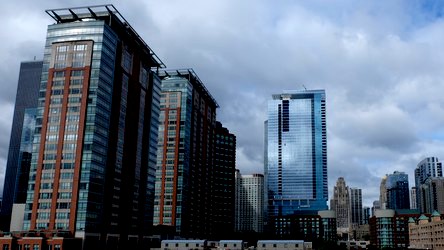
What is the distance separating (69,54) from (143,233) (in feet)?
250

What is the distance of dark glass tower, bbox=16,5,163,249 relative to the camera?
492ft

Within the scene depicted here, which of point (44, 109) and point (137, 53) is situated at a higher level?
point (137, 53)

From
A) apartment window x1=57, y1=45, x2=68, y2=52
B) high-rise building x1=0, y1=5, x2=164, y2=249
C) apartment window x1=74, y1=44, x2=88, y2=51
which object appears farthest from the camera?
apartment window x1=57, y1=45, x2=68, y2=52

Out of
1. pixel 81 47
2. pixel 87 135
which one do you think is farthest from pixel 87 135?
pixel 81 47

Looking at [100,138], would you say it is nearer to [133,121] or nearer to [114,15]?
[133,121]

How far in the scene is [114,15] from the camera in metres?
172

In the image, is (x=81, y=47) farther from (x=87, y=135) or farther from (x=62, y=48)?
(x=87, y=135)

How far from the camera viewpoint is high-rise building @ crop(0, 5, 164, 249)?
491ft

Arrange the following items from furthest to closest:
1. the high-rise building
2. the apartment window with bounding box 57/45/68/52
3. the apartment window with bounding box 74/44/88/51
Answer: the apartment window with bounding box 57/45/68/52, the apartment window with bounding box 74/44/88/51, the high-rise building

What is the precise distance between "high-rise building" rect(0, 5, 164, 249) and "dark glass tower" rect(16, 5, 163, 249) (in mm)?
307

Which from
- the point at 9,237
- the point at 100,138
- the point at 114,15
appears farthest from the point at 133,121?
the point at 9,237

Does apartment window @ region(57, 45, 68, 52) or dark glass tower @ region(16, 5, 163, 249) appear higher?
apartment window @ region(57, 45, 68, 52)

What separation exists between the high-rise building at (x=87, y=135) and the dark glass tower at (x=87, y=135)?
0.31 m

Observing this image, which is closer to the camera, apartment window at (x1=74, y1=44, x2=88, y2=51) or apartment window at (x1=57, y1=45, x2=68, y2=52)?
apartment window at (x1=74, y1=44, x2=88, y2=51)
